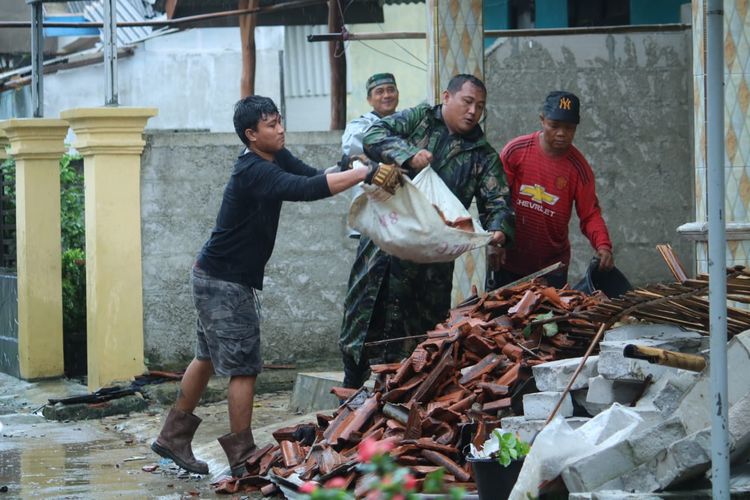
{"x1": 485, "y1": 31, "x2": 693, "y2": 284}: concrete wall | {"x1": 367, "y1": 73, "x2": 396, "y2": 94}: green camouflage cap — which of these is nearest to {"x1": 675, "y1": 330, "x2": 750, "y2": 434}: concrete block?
{"x1": 367, "y1": 73, "x2": 396, "y2": 94}: green camouflage cap

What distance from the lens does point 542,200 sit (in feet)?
26.7

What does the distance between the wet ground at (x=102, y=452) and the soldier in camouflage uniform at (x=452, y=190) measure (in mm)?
1019

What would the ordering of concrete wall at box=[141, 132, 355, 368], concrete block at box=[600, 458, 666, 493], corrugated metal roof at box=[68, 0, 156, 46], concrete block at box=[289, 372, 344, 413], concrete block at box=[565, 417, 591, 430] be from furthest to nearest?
corrugated metal roof at box=[68, 0, 156, 46]
concrete wall at box=[141, 132, 355, 368]
concrete block at box=[289, 372, 344, 413]
concrete block at box=[565, 417, 591, 430]
concrete block at box=[600, 458, 666, 493]

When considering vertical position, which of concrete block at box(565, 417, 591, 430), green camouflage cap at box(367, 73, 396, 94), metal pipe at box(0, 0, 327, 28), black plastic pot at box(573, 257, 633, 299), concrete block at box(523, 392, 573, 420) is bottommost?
concrete block at box(565, 417, 591, 430)

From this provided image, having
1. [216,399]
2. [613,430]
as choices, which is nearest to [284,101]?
[216,399]

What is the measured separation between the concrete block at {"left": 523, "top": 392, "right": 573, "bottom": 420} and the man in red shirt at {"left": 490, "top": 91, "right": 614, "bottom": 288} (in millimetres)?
1965

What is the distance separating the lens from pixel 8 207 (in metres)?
13.9

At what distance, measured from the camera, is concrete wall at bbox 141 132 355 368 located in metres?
11.2

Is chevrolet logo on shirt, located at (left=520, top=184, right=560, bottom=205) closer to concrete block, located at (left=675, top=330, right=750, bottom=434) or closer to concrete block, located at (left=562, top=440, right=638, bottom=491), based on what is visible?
concrete block, located at (left=675, top=330, right=750, bottom=434)

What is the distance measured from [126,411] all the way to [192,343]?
1.02 metres

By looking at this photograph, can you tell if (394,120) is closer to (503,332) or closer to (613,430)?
(503,332)

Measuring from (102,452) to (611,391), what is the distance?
4.03 m

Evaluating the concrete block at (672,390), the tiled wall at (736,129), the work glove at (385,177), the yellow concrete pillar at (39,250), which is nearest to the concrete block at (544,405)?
the concrete block at (672,390)

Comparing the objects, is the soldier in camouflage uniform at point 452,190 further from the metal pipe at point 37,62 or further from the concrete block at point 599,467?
the metal pipe at point 37,62
